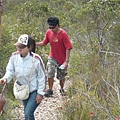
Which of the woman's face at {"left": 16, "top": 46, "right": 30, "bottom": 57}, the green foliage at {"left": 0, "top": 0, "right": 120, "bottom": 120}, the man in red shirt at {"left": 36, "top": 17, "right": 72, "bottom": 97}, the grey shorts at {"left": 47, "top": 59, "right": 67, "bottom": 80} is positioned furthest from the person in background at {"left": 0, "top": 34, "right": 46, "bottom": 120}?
the grey shorts at {"left": 47, "top": 59, "right": 67, "bottom": 80}

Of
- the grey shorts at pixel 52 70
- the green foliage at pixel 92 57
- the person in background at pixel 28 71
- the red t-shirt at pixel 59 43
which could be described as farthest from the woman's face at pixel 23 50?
the grey shorts at pixel 52 70

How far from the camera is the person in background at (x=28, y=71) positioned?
14.3 ft

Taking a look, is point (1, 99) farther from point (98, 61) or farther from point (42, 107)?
point (98, 61)

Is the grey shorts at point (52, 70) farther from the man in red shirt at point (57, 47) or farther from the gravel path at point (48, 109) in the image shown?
the gravel path at point (48, 109)

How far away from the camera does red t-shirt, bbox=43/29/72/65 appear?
20.6 ft

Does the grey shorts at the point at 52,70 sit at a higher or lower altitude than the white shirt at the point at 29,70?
lower

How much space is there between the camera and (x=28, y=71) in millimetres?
4391

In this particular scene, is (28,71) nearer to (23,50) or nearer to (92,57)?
(23,50)

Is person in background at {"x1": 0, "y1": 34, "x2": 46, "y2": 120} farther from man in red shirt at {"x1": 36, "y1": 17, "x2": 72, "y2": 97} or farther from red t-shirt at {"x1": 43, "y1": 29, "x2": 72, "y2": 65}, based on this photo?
red t-shirt at {"x1": 43, "y1": 29, "x2": 72, "y2": 65}

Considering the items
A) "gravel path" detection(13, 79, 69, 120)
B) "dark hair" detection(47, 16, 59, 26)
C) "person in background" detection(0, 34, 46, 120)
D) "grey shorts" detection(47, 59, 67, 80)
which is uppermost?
"dark hair" detection(47, 16, 59, 26)

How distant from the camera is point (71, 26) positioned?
11125 mm

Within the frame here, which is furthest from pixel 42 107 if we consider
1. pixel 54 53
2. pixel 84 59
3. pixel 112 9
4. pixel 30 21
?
pixel 30 21

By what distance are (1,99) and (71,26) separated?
23.8 feet

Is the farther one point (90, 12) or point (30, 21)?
point (30, 21)
